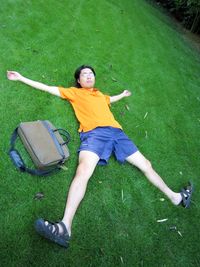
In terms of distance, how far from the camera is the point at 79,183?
3822mm

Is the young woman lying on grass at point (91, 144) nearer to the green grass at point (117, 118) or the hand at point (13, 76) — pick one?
the hand at point (13, 76)

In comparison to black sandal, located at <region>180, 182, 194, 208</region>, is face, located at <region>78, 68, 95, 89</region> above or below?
above

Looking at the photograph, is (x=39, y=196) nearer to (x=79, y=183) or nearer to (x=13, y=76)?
(x=79, y=183)

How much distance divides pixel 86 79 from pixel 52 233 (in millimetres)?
2478

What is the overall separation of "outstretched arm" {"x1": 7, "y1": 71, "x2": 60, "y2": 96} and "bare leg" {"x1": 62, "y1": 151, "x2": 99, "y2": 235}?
1.20 meters

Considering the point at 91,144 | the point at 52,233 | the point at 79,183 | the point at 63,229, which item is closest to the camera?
the point at 52,233

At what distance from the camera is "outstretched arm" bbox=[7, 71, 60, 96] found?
15.9 ft

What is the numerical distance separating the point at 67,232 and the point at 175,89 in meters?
4.54

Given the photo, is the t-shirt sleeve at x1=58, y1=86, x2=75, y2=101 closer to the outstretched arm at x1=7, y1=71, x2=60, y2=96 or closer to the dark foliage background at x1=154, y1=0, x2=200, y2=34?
the outstretched arm at x1=7, y1=71, x2=60, y2=96

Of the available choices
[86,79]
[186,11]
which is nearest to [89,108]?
[86,79]

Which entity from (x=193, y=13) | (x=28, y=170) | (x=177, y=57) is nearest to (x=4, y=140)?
(x=28, y=170)

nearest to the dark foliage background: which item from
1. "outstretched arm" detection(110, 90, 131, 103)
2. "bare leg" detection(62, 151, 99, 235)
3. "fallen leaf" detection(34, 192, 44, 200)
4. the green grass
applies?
the green grass

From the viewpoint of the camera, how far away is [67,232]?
341cm

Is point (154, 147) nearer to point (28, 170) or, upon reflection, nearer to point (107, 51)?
point (28, 170)
